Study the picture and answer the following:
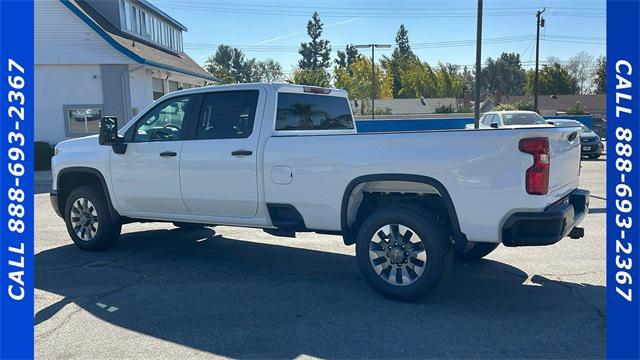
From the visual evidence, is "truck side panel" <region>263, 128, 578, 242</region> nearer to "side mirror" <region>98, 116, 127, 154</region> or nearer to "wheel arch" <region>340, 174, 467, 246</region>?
"wheel arch" <region>340, 174, 467, 246</region>

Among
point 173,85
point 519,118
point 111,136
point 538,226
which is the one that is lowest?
point 538,226

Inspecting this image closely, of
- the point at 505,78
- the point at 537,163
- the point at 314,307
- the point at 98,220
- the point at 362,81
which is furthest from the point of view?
the point at 505,78

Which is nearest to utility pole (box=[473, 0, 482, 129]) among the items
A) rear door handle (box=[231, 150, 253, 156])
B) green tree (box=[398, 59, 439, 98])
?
rear door handle (box=[231, 150, 253, 156])

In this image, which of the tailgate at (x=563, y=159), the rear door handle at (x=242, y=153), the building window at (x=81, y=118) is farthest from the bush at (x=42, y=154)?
the tailgate at (x=563, y=159)

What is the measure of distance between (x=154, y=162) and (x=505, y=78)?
355 feet

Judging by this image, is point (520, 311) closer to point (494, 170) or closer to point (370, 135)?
point (494, 170)

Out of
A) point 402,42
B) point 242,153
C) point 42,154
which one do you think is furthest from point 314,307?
point 402,42

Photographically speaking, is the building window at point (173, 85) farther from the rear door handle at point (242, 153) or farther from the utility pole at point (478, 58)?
the rear door handle at point (242, 153)

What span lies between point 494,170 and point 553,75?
268ft

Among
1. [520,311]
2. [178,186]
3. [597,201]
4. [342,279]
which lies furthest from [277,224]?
[597,201]

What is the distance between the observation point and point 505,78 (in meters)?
105

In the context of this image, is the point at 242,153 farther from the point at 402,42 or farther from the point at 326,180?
the point at 402,42

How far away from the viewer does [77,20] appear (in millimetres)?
20984

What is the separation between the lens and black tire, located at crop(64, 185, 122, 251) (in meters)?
6.71
